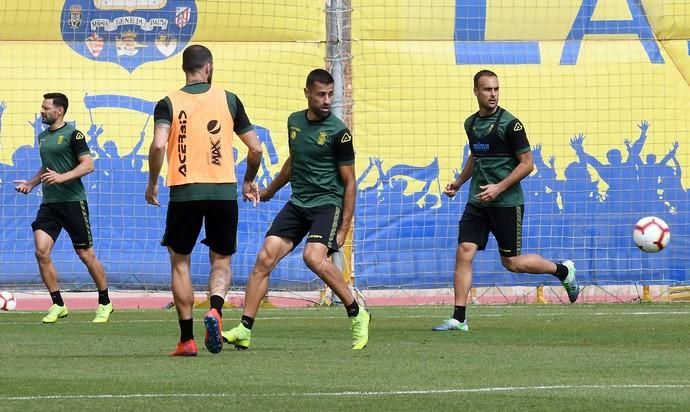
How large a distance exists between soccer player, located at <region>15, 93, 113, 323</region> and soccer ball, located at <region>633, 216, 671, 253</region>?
5.62 m

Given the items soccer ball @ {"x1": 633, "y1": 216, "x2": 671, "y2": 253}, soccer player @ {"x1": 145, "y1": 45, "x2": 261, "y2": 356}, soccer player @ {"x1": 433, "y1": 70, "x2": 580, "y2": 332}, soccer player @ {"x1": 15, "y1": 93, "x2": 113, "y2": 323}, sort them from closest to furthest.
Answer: soccer player @ {"x1": 145, "y1": 45, "x2": 261, "y2": 356} → soccer player @ {"x1": 433, "y1": 70, "x2": 580, "y2": 332} → soccer player @ {"x1": 15, "y1": 93, "x2": 113, "y2": 323} → soccer ball @ {"x1": 633, "y1": 216, "x2": 671, "y2": 253}

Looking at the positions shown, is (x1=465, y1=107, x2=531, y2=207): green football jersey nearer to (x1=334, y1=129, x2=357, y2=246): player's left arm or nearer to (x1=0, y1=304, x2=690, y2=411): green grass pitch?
(x1=0, y1=304, x2=690, y2=411): green grass pitch

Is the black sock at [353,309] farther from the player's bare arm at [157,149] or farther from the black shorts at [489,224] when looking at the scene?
the black shorts at [489,224]

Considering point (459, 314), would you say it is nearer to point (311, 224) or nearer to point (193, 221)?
point (311, 224)

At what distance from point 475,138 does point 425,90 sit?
5.62 metres

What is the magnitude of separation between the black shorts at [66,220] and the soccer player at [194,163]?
487cm

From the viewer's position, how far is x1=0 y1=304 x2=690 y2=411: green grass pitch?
22.0 feet

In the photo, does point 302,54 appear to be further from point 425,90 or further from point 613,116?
point 613,116

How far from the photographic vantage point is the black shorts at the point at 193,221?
947 centimetres

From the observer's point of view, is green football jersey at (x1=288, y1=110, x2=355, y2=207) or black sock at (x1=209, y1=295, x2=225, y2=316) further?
green football jersey at (x1=288, y1=110, x2=355, y2=207)

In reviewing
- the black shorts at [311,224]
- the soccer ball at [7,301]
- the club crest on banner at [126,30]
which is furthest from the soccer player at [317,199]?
the club crest on banner at [126,30]

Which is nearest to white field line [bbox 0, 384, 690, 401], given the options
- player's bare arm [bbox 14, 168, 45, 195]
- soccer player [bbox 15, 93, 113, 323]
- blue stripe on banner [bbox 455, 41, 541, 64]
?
soccer player [bbox 15, 93, 113, 323]

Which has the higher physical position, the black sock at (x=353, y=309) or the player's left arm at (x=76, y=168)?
the player's left arm at (x=76, y=168)

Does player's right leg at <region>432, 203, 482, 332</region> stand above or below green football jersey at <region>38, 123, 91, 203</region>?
below
